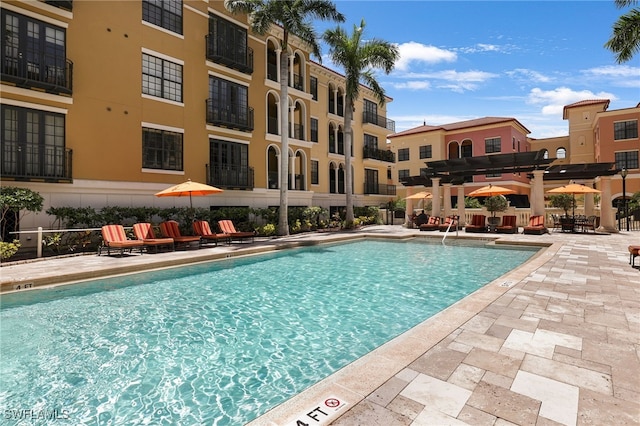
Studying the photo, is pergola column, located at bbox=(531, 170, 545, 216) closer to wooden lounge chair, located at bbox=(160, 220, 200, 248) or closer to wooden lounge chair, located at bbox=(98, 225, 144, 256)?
wooden lounge chair, located at bbox=(160, 220, 200, 248)

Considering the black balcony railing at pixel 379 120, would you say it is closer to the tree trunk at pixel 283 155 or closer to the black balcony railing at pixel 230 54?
the black balcony railing at pixel 230 54

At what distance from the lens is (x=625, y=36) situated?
56.6 feet

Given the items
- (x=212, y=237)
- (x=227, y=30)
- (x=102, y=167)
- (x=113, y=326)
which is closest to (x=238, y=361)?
(x=113, y=326)

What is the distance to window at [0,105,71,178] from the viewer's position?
12727mm

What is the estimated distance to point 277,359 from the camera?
4609mm

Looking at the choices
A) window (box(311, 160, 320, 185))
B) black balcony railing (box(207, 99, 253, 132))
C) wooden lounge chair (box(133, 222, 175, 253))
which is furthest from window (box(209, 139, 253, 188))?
window (box(311, 160, 320, 185))

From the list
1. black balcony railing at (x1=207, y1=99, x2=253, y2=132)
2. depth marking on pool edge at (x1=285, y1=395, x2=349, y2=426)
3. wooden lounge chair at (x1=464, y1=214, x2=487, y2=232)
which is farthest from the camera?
wooden lounge chair at (x1=464, y1=214, x2=487, y2=232)

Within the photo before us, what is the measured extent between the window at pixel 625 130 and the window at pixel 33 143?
49.5 metres

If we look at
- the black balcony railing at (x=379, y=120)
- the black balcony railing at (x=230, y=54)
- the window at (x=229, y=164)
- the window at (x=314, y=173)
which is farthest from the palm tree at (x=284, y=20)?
the black balcony railing at (x=379, y=120)

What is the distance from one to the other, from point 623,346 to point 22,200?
631 inches

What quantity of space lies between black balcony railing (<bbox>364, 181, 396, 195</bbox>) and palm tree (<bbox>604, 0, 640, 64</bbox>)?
2021 centimetres

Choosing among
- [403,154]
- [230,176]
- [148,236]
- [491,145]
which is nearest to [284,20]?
[230,176]

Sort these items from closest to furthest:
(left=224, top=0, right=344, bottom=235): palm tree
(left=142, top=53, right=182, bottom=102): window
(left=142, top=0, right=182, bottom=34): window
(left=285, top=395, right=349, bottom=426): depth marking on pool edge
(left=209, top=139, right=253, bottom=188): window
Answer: (left=285, top=395, right=349, bottom=426): depth marking on pool edge, (left=142, top=53, right=182, bottom=102): window, (left=142, top=0, right=182, bottom=34): window, (left=224, top=0, right=344, bottom=235): palm tree, (left=209, top=139, right=253, bottom=188): window

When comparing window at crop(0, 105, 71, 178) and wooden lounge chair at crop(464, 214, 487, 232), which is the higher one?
window at crop(0, 105, 71, 178)
